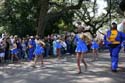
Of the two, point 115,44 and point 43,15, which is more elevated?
point 43,15

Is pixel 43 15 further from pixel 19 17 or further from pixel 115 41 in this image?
pixel 115 41

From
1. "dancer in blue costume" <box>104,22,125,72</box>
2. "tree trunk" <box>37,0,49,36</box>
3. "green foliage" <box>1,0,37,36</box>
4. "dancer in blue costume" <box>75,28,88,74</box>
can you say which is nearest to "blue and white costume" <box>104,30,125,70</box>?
"dancer in blue costume" <box>104,22,125,72</box>

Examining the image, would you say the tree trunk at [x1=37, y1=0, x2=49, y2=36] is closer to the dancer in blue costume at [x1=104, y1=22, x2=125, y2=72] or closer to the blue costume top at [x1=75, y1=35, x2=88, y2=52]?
the blue costume top at [x1=75, y1=35, x2=88, y2=52]

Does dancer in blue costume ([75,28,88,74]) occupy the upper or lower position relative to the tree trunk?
lower

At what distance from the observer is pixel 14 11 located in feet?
123

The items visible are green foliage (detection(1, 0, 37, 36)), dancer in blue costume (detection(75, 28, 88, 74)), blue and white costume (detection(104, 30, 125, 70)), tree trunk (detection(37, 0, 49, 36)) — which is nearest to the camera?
dancer in blue costume (detection(75, 28, 88, 74))

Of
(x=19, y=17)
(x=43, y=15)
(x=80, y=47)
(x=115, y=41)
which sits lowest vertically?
(x=80, y=47)

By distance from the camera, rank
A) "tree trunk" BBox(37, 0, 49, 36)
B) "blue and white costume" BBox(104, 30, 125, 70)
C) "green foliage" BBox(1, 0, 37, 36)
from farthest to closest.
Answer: "green foliage" BBox(1, 0, 37, 36) → "tree trunk" BBox(37, 0, 49, 36) → "blue and white costume" BBox(104, 30, 125, 70)

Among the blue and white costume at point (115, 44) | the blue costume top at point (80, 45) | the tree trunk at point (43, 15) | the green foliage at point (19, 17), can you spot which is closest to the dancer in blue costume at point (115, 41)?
A: the blue and white costume at point (115, 44)

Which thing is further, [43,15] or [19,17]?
[19,17]

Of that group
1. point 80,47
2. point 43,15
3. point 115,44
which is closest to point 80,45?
point 80,47

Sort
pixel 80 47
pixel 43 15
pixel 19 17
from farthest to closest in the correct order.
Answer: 1. pixel 19 17
2. pixel 43 15
3. pixel 80 47

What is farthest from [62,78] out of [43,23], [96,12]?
[96,12]

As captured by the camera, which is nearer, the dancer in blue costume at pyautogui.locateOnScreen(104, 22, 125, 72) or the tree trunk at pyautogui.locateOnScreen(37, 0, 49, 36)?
the dancer in blue costume at pyautogui.locateOnScreen(104, 22, 125, 72)
